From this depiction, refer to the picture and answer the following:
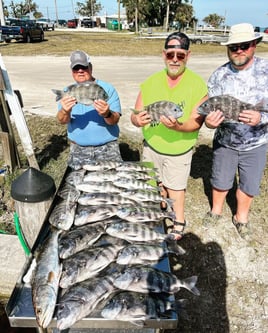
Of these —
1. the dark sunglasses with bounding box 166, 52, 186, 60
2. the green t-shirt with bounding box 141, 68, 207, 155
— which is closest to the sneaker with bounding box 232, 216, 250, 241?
the green t-shirt with bounding box 141, 68, 207, 155

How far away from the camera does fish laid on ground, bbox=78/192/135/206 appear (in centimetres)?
284

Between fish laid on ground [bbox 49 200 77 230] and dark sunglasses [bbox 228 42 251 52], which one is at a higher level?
dark sunglasses [bbox 228 42 251 52]

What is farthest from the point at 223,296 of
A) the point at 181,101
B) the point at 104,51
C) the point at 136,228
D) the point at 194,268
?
the point at 104,51

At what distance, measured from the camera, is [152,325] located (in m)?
1.89

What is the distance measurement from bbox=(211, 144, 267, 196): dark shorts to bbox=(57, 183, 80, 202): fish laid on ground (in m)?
1.97

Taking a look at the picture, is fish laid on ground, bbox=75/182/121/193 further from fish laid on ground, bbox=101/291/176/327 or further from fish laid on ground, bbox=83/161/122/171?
fish laid on ground, bbox=101/291/176/327

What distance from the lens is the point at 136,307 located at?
1.88 m

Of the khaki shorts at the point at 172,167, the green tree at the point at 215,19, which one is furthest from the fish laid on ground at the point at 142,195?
the green tree at the point at 215,19

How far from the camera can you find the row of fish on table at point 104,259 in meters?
1.87

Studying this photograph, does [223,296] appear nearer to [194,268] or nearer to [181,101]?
[194,268]

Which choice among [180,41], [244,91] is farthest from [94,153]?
[244,91]

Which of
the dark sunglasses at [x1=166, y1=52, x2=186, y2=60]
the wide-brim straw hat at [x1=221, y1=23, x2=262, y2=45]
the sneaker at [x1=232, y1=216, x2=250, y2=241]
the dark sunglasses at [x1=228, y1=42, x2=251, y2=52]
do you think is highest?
the wide-brim straw hat at [x1=221, y1=23, x2=262, y2=45]

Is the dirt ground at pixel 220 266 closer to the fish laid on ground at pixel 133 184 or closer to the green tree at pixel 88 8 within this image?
the fish laid on ground at pixel 133 184

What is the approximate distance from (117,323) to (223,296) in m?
2.07
